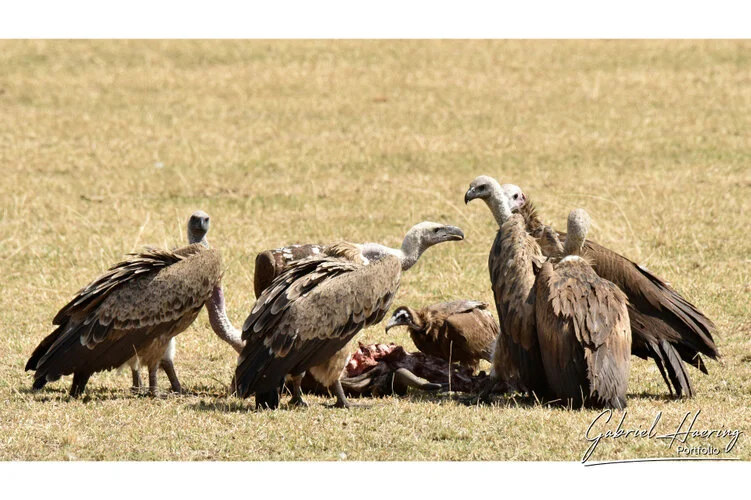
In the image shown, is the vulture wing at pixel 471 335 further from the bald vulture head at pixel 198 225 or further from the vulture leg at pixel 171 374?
the vulture leg at pixel 171 374

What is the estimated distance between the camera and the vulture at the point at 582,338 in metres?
7.89

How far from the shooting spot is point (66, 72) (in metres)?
24.2

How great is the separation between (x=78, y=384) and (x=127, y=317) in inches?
25.0

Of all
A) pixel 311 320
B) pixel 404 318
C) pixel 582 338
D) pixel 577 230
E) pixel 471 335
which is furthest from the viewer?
pixel 404 318

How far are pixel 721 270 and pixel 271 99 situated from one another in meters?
11.9

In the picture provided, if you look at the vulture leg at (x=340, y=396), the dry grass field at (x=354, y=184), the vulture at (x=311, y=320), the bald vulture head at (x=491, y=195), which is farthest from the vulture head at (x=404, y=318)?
the vulture leg at (x=340, y=396)

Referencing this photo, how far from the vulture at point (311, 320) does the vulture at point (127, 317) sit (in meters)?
0.62

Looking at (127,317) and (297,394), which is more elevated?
(127,317)

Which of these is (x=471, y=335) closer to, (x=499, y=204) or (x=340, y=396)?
(x=499, y=204)

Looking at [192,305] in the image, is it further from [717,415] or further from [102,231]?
[102,231]

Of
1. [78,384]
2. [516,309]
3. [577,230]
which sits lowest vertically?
[78,384]

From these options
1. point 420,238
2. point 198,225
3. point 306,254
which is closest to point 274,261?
point 306,254

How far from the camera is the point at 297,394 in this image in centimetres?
833

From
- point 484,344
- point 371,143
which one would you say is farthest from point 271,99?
point 484,344
